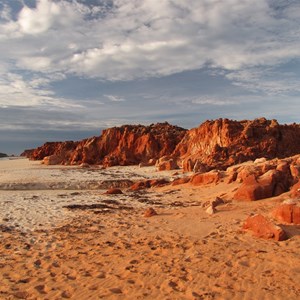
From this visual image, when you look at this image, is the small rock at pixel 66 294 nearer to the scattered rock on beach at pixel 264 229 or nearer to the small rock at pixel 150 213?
the scattered rock on beach at pixel 264 229

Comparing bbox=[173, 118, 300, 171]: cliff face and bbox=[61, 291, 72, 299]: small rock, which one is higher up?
bbox=[173, 118, 300, 171]: cliff face

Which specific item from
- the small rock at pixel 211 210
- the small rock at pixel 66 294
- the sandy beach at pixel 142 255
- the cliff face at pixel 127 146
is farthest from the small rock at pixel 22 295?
the cliff face at pixel 127 146

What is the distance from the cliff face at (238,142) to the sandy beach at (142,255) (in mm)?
13429

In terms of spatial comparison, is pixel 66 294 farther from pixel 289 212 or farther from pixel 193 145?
pixel 193 145

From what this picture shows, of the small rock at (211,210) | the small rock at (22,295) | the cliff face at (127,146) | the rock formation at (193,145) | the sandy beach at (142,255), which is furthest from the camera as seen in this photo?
the cliff face at (127,146)

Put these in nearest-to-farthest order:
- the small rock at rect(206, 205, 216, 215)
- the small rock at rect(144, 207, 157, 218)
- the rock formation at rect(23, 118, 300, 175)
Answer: the small rock at rect(206, 205, 216, 215)
the small rock at rect(144, 207, 157, 218)
the rock formation at rect(23, 118, 300, 175)

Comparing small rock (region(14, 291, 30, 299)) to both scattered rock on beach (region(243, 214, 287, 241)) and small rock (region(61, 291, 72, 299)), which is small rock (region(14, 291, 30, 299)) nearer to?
small rock (region(61, 291, 72, 299))

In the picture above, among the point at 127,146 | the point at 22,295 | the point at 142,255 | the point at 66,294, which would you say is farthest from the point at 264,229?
the point at 127,146

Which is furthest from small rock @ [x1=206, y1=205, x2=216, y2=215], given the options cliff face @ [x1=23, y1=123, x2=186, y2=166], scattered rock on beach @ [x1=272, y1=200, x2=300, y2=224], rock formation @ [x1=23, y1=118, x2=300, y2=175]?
cliff face @ [x1=23, y1=123, x2=186, y2=166]

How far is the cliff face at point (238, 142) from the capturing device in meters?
27.0

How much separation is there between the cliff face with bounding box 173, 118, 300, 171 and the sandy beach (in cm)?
1343

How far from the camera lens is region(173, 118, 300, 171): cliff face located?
27.0 metres

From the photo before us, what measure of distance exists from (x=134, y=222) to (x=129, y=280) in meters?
4.60

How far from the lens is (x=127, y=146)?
42688mm
